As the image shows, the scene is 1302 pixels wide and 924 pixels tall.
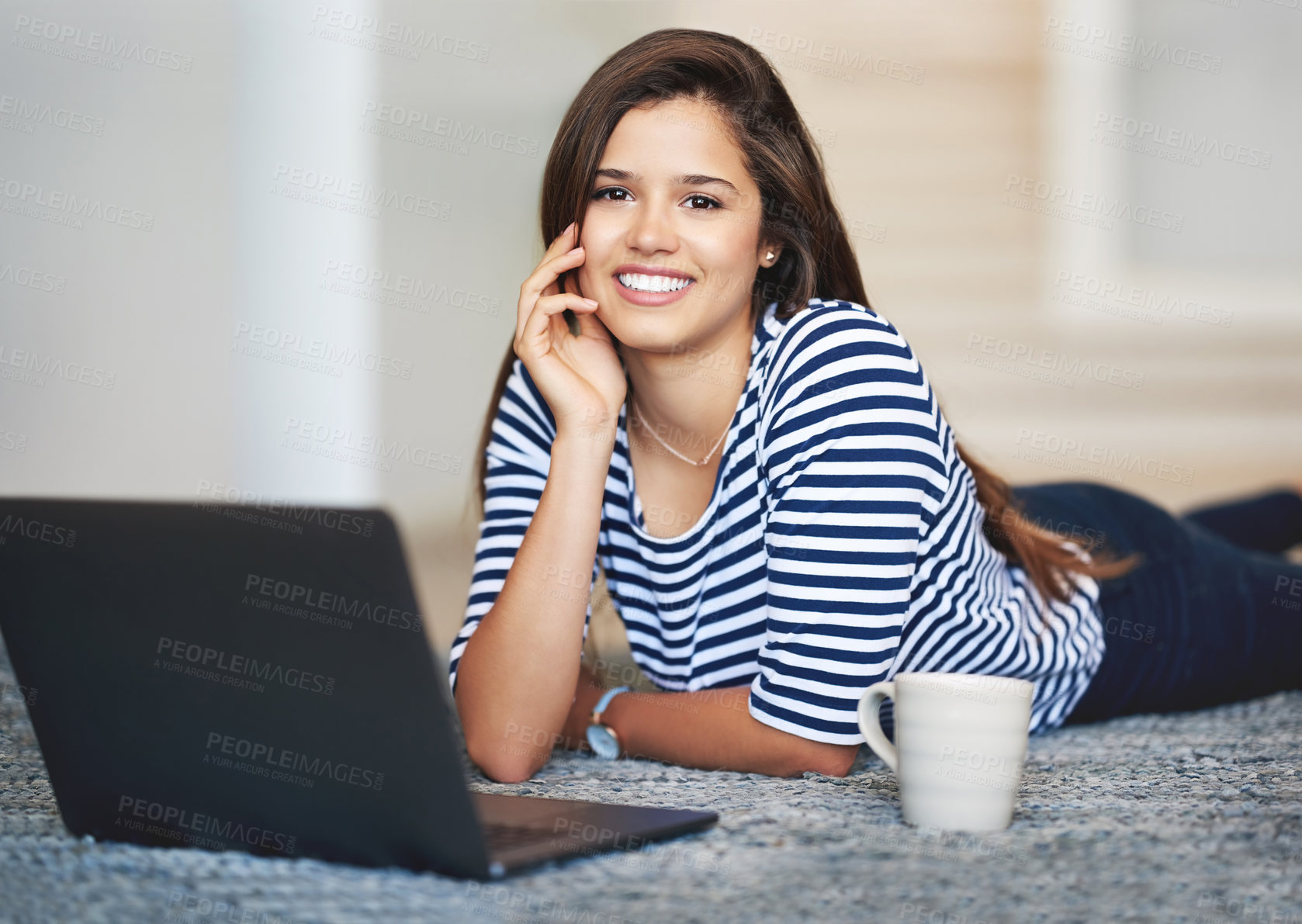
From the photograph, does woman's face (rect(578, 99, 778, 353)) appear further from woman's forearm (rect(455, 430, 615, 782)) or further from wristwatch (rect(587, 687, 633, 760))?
wristwatch (rect(587, 687, 633, 760))

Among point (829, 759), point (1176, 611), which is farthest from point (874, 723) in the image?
point (1176, 611)

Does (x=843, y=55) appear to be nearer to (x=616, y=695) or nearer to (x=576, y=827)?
(x=616, y=695)

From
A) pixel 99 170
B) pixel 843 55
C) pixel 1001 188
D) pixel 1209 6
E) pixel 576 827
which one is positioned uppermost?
pixel 1209 6

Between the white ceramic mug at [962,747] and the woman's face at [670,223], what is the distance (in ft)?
1.91

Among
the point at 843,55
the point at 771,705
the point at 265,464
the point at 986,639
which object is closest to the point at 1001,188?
the point at 843,55

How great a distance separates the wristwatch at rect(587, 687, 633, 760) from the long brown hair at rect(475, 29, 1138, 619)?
1.25 feet

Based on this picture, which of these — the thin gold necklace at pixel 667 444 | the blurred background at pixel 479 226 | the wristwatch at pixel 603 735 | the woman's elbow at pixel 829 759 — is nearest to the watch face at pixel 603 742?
the wristwatch at pixel 603 735

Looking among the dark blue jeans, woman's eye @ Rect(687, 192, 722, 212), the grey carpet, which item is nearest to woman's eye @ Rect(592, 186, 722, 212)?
woman's eye @ Rect(687, 192, 722, 212)

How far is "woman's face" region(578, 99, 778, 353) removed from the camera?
4.62 ft

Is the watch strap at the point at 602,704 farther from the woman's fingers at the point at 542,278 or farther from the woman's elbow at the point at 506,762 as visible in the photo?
the woman's fingers at the point at 542,278

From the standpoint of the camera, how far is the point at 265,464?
336cm

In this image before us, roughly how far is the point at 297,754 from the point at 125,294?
2.62 meters

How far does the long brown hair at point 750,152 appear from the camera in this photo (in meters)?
1.44

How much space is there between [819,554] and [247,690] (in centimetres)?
60
